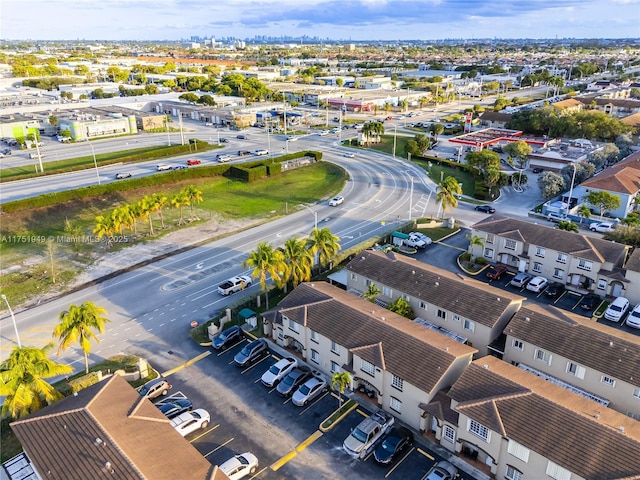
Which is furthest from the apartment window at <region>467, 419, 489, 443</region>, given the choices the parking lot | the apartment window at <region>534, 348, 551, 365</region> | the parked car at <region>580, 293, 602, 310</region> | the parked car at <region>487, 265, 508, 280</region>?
the parked car at <region>487, 265, 508, 280</region>

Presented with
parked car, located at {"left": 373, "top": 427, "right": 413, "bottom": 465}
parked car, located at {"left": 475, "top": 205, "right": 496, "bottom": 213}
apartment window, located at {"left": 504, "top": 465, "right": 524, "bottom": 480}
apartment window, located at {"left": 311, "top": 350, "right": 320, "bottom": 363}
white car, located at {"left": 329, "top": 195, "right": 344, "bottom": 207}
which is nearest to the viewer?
apartment window, located at {"left": 504, "top": 465, "right": 524, "bottom": 480}

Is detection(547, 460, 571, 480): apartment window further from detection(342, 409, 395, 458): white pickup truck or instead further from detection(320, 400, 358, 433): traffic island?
detection(320, 400, 358, 433): traffic island

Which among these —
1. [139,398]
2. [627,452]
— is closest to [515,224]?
[627,452]

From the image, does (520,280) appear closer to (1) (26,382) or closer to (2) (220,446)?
(2) (220,446)

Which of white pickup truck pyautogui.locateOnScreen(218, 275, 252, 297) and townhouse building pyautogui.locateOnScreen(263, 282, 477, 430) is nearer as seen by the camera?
townhouse building pyautogui.locateOnScreen(263, 282, 477, 430)

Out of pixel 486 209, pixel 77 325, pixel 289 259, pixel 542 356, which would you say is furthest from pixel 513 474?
pixel 486 209

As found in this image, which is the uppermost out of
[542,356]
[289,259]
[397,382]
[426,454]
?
[289,259]

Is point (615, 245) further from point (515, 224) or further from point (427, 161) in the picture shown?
point (427, 161)
